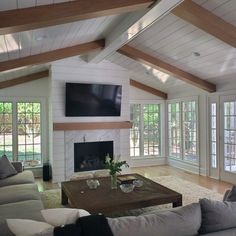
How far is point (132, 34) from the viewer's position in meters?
4.12

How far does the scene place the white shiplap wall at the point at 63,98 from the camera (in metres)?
6.34

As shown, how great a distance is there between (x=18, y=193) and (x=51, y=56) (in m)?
2.68

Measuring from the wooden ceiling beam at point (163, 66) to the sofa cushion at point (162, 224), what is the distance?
13.6 feet

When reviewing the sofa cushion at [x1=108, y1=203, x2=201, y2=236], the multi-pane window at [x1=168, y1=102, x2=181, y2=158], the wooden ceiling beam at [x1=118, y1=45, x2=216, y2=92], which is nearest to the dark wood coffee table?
the sofa cushion at [x1=108, y1=203, x2=201, y2=236]

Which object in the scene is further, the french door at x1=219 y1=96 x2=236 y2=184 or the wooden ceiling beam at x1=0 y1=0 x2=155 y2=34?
the french door at x1=219 y1=96 x2=236 y2=184

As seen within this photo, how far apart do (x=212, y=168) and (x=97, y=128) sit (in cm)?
319

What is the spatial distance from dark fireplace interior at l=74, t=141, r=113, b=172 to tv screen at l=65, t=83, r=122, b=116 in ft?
2.80

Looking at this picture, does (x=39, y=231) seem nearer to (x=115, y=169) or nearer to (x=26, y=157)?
(x=115, y=169)

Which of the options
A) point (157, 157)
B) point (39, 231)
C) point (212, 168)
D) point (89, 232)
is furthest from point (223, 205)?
point (157, 157)

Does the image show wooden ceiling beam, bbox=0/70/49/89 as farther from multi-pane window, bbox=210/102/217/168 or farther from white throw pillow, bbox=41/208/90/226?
white throw pillow, bbox=41/208/90/226

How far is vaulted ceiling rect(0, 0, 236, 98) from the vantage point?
280cm

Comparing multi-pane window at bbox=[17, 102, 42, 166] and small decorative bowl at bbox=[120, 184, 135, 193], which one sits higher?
multi-pane window at bbox=[17, 102, 42, 166]

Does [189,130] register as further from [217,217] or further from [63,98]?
[217,217]

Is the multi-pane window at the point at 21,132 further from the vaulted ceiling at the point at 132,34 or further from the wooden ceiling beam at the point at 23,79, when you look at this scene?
the vaulted ceiling at the point at 132,34
